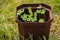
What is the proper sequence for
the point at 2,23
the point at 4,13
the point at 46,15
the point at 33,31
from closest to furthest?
the point at 33,31, the point at 46,15, the point at 2,23, the point at 4,13

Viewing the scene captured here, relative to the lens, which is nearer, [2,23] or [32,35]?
[32,35]

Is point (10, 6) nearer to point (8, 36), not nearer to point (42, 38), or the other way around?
point (8, 36)

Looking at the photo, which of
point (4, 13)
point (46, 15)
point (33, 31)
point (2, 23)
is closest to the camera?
point (33, 31)

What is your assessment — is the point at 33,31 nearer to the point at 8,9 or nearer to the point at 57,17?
the point at 57,17

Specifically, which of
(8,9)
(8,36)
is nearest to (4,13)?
(8,9)

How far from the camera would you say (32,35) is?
7.42ft

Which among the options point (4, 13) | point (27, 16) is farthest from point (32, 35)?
point (4, 13)

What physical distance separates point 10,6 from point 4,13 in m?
0.20

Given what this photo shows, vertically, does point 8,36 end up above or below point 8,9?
below

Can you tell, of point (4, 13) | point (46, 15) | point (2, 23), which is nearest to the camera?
point (46, 15)

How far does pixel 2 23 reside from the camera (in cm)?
272

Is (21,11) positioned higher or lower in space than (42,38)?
higher

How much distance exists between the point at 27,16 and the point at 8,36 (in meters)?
0.34

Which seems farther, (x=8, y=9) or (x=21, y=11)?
(x=8, y=9)
